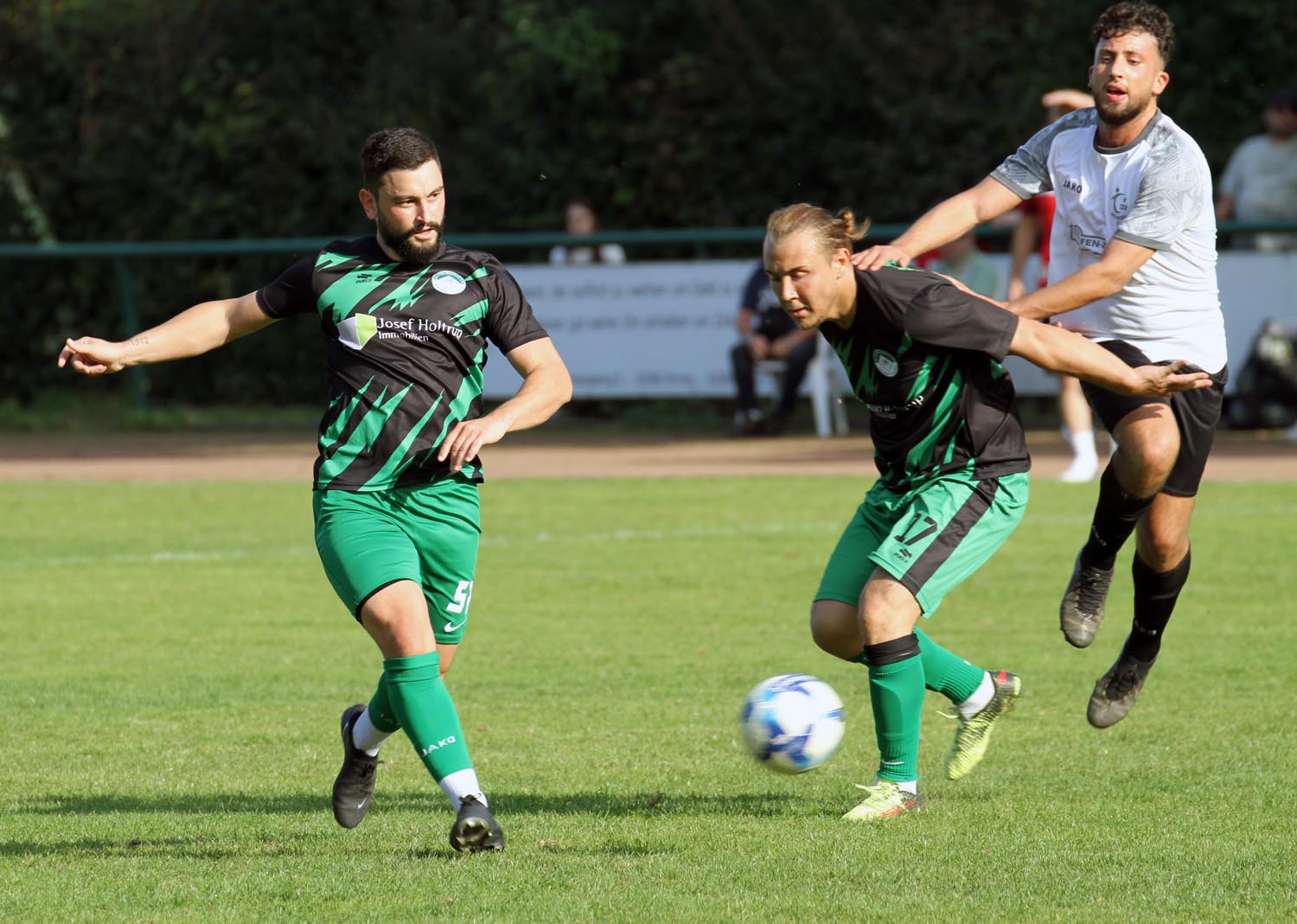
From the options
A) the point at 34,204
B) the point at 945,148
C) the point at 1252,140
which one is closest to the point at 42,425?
the point at 34,204

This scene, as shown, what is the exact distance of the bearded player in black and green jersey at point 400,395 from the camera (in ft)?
16.6

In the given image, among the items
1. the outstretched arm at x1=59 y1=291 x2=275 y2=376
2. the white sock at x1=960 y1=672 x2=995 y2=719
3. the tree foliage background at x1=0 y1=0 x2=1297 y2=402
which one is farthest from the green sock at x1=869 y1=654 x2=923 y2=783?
the tree foliage background at x1=0 y1=0 x2=1297 y2=402

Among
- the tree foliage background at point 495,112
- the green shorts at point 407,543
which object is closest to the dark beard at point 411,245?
the green shorts at point 407,543

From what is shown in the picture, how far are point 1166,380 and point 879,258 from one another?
90cm

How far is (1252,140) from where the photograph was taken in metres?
16.5

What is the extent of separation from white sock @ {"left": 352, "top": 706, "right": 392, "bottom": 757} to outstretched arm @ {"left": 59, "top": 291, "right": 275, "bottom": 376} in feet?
3.88

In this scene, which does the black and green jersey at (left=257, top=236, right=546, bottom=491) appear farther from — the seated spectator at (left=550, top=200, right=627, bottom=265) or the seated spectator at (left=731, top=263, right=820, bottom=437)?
the seated spectator at (left=550, top=200, right=627, bottom=265)

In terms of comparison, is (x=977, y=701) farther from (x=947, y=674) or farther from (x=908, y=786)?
(x=908, y=786)

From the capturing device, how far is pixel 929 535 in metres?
5.44

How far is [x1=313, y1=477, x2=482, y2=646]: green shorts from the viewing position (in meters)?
5.07

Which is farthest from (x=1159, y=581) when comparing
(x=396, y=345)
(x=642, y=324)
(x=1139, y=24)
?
(x=642, y=324)

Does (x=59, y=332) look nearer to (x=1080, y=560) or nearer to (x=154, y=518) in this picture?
(x=154, y=518)

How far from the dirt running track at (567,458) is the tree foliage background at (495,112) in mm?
3543

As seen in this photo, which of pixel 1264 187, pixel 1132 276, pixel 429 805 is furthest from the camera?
pixel 1264 187
